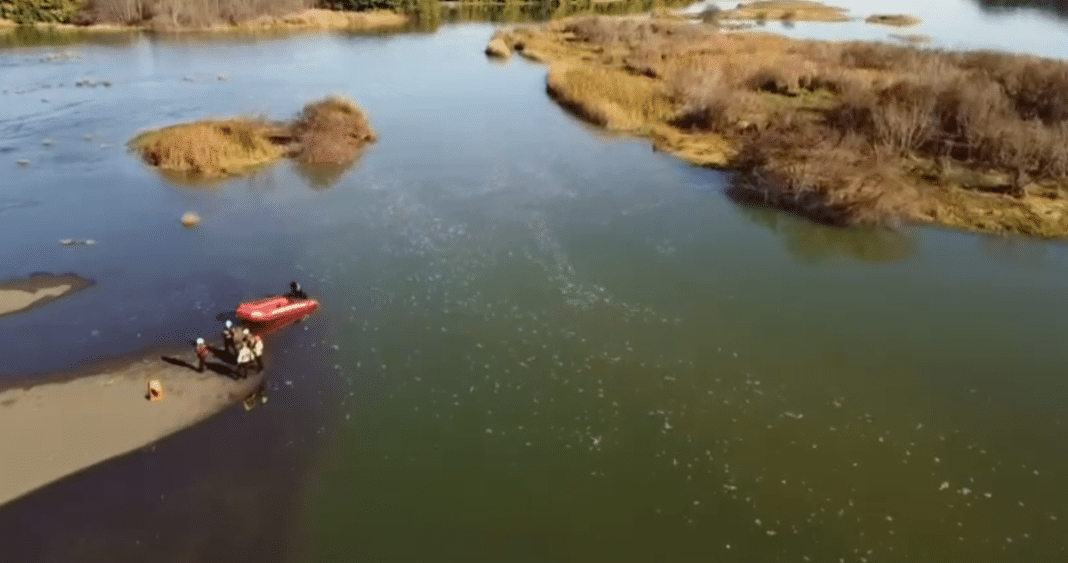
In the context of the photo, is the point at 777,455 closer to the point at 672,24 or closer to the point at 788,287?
the point at 788,287

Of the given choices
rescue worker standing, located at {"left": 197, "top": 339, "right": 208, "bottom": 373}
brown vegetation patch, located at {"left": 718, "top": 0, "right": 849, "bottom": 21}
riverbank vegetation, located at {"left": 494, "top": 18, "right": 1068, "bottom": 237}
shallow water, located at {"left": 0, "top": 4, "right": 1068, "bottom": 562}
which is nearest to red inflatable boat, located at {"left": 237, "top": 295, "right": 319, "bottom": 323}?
shallow water, located at {"left": 0, "top": 4, "right": 1068, "bottom": 562}

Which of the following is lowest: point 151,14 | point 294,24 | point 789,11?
point 294,24

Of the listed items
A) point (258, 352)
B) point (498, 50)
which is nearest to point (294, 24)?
point (498, 50)

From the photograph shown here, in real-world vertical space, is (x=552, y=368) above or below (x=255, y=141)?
below

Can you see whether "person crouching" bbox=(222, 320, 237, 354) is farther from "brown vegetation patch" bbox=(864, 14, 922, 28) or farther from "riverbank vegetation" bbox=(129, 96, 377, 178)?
"brown vegetation patch" bbox=(864, 14, 922, 28)

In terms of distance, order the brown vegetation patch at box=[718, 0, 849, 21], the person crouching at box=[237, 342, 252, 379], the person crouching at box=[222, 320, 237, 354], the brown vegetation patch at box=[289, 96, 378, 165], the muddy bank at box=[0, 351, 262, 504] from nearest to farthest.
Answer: the muddy bank at box=[0, 351, 262, 504]
the person crouching at box=[237, 342, 252, 379]
the person crouching at box=[222, 320, 237, 354]
the brown vegetation patch at box=[289, 96, 378, 165]
the brown vegetation patch at box=[718, 0, 849, 21]

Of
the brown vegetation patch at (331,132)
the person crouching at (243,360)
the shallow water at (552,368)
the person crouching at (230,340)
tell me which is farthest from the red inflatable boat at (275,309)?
the brown vegetation patch at (331,132)

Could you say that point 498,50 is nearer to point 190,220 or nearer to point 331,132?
point 331,132
